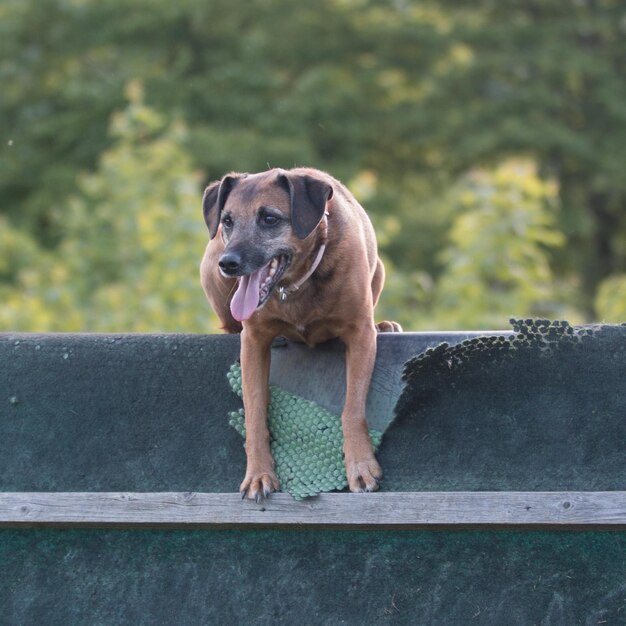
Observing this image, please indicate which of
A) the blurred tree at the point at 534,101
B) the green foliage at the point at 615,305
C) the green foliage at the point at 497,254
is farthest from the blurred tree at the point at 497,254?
the blurred tree at the point at 534,101

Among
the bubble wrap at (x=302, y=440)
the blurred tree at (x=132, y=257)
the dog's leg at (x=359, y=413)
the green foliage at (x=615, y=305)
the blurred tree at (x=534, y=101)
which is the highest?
the dog's leg at (x=359, y=413)

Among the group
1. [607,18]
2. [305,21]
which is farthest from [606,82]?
[305,21]

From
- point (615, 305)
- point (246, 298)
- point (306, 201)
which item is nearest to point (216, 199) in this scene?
point (306, 201)

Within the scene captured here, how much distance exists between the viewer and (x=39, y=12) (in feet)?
72.4

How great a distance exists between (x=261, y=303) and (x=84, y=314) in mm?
7941

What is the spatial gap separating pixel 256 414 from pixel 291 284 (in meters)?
0.56

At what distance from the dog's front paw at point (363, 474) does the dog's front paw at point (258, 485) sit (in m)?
0.30

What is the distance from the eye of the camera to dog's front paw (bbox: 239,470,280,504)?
4715mm

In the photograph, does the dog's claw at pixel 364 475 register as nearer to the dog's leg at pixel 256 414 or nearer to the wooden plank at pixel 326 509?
the wooden plank at pixel 326 509

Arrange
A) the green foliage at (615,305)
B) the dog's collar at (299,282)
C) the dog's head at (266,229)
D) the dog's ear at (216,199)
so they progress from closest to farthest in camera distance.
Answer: the dog's head at (266,229), the dog's collar at (299,282), the dog's ear at (216,199), the green foliage at (615,305)

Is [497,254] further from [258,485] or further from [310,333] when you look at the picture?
[258,485]

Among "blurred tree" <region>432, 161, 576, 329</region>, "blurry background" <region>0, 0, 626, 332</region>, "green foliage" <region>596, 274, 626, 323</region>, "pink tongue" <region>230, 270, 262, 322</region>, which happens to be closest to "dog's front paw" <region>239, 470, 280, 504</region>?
"pink tongue" <region>230, 270, 262, 322</region>

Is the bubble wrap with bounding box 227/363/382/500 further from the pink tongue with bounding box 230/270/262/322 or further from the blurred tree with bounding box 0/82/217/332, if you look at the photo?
the blurred tree with bounding box 0/82/217/332

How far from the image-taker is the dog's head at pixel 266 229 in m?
4.82
